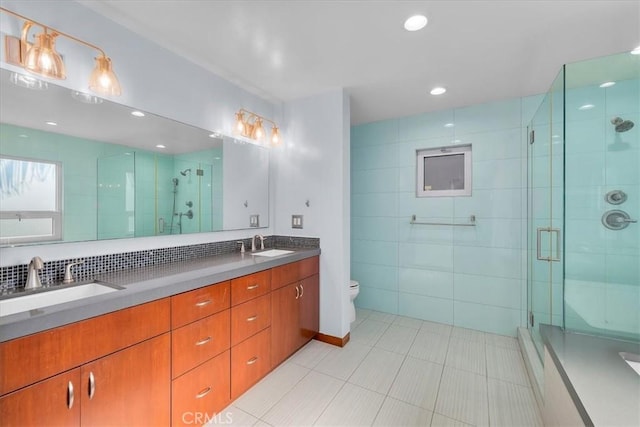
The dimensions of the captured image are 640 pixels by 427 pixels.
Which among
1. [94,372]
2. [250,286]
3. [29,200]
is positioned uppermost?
[29,200]

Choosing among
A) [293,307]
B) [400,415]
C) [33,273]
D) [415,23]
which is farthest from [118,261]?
[415,23]

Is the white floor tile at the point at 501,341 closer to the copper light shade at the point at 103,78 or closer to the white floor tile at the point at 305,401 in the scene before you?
the white floor tile at the point at 305,401

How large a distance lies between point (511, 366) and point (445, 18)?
8.52ft

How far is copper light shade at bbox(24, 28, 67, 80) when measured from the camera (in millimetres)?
1249

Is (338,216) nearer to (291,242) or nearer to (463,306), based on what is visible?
(291,242)

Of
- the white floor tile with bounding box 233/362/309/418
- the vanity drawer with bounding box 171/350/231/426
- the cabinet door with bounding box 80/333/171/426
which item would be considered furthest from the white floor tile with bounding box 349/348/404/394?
the cabinet door with bounding box 80/333/171/426

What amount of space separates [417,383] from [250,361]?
122 cm

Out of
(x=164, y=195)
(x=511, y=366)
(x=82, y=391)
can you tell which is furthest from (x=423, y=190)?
(x=82, y=391)

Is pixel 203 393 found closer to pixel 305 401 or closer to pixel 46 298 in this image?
pixel 305 401

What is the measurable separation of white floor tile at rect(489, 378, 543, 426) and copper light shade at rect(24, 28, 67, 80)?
3032 millimetres

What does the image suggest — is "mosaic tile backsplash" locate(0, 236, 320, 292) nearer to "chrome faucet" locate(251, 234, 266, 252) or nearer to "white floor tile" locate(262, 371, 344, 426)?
"chrome faucet" locate(251, 234, 266, 252)

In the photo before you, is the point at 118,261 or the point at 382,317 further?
the point at 382,317

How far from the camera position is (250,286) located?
1.82 meters

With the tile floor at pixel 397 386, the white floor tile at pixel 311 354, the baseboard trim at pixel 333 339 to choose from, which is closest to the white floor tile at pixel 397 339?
the tile floor at pixel 397 386
